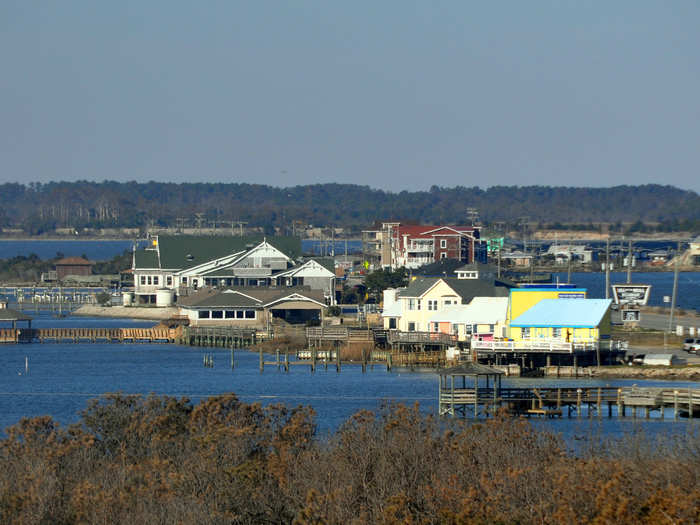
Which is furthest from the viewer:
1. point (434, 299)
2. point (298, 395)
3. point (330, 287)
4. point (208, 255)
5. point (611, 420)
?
point (208, 255)

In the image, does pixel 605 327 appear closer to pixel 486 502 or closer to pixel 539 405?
pixel 539 405

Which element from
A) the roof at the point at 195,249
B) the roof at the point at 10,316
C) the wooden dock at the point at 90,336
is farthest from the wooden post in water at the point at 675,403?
the roof at the point at 195,249

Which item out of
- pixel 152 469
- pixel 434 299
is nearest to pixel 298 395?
pixel 434 299

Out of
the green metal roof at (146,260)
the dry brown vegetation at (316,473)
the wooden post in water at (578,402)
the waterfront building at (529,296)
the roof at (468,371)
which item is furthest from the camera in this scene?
the green metal roof at (146,260)

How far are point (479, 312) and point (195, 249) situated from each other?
5242cm

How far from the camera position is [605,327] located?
234 ft

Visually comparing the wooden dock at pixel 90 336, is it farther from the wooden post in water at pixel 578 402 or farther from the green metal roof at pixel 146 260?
the wooden post in water at pixel 578 402

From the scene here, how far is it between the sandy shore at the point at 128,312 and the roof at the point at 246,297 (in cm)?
1361

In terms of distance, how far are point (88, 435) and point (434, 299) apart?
160 feet

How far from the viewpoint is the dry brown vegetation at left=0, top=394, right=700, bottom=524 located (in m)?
28.1

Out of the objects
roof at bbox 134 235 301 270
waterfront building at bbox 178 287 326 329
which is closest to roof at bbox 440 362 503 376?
waterfront building at bbox 178 287 326 329

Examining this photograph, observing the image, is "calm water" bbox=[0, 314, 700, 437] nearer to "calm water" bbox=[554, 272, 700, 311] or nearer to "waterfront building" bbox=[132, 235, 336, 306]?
"waterfront building" bbox=[132, 235, 336, 306]

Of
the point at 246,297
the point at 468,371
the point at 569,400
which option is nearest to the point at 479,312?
the point at 246,297

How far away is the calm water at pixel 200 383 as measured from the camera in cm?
5675
